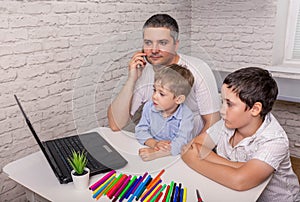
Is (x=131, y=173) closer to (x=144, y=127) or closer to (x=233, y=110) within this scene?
(x=144, y=127)

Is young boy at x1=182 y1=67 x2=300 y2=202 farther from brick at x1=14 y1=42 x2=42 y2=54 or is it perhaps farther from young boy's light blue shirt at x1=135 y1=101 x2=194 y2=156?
brick at x1=14 y1=42 x2=42 y2=54

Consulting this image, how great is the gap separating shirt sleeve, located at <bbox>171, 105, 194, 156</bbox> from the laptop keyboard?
258mm

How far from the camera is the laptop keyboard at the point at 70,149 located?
101cm

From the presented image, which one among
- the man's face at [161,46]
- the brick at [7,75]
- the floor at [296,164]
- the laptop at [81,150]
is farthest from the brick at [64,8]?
the floor at [296,164]

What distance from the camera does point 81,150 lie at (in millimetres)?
1116

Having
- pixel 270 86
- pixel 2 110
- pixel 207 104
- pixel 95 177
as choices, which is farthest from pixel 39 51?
pixel 270 86

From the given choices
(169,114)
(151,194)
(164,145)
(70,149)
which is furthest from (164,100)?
(70,149)

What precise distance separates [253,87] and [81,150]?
65 cm

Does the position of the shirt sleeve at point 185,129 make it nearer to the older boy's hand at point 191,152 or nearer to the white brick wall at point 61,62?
the older boy's hand at point 191,152

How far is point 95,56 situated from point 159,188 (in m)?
0.60

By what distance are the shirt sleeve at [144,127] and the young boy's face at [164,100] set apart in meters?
0.06

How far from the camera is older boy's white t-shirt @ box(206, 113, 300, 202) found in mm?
958

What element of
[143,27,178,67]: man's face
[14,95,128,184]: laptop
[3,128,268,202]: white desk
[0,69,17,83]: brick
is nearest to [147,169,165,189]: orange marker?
[3,128,268,202]: white desk

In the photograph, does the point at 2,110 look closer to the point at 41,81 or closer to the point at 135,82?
the point at 41,81
